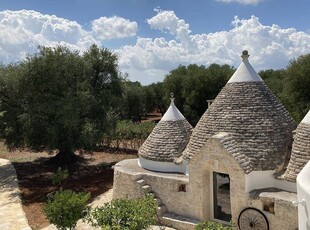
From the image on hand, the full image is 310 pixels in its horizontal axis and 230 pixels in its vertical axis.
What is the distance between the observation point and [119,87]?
2420 cm

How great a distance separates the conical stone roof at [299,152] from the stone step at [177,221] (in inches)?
138

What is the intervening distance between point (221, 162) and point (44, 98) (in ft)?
45.4

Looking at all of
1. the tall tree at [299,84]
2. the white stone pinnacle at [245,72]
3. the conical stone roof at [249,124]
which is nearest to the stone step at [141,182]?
the conical stone roof at [249,124]

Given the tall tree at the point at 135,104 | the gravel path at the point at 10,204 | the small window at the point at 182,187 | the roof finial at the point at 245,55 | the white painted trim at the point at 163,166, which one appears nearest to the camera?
the small window at the point at 182,187

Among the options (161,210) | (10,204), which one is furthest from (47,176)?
(161,210)

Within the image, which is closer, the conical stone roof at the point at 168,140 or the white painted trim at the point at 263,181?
the white painted trim at the point at 263,181

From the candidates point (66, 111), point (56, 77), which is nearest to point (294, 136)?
point (66, 111)

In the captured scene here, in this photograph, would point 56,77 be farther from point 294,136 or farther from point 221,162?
point 294,136

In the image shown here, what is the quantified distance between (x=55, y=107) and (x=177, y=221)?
1166 centimetres

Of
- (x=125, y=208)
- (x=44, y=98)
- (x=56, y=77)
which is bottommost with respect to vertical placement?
(x=125, y=208)

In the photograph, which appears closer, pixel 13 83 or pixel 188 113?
pixel 13 83

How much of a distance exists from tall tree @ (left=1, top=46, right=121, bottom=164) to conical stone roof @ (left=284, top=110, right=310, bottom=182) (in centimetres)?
1309

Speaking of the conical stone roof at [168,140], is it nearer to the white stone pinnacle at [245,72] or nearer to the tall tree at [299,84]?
the white stone pinnacle at [245,72]

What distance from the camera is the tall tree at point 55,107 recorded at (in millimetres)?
20094
